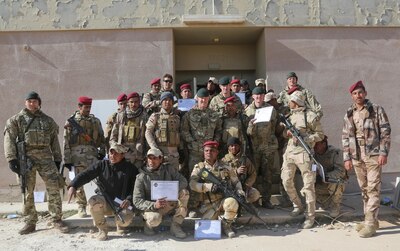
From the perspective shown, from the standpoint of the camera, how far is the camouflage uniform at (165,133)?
18.3 ft

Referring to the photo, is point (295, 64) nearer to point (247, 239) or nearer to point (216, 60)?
point (216, 60)

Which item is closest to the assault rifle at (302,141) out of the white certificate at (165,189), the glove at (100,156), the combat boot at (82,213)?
the white certificate at (165,189)

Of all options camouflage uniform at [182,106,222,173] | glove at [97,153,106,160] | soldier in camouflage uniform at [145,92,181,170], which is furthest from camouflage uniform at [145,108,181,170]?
glove at [97,153,106,160]

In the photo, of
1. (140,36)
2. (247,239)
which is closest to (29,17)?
(140,36)

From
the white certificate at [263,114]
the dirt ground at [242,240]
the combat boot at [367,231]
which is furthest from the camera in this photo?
the white certificate at [263,114]

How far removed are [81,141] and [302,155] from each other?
3473 millimetres

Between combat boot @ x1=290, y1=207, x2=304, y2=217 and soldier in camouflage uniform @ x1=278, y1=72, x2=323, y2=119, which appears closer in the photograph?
combat boot @ x1=290, y1=207, x2=304, y2=217

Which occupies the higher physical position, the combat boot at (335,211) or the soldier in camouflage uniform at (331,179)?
the soldier in camouflage uniform at (331,179)

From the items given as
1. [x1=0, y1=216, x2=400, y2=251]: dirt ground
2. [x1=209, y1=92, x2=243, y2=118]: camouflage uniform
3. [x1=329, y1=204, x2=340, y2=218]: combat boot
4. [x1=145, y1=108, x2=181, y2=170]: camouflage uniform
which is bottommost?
[x1=0, y1=216, x2=400, y2=251]: dirt ground

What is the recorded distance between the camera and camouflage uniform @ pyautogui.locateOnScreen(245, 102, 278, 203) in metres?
6.02

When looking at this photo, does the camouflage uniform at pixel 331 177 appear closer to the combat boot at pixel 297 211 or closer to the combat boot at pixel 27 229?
the combat boot at pixel 297 211

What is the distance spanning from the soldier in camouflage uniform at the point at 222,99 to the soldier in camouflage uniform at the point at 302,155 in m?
1.02

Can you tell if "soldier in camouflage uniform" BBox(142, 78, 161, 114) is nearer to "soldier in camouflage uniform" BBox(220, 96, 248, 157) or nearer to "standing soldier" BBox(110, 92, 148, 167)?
"standing soldier" BBox(110, 92, 148, 167)

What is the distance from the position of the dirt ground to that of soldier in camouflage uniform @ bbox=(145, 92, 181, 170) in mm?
1178
